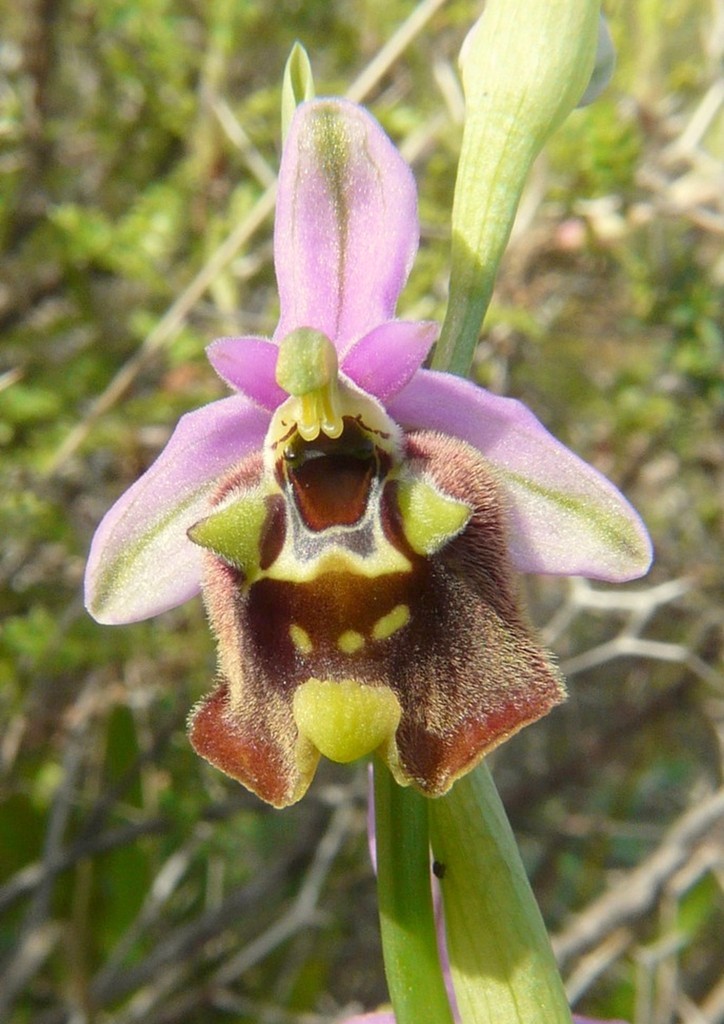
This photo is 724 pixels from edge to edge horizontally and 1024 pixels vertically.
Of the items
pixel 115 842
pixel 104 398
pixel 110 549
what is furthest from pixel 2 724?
pixel 110 549

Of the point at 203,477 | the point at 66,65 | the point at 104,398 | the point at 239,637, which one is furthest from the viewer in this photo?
the point at 66,65

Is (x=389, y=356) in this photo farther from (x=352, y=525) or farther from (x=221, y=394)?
(x=221, y=394)

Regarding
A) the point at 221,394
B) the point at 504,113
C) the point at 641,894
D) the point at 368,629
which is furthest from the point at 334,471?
the point at 641,894

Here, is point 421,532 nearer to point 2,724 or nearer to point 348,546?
point 348,546

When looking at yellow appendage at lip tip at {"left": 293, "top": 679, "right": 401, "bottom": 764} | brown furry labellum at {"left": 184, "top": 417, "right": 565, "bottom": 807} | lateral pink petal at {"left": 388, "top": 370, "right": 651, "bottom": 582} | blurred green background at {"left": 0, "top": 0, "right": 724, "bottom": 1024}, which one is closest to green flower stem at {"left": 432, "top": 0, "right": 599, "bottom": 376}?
lateral pink petal at {"left": 388, "top": 370, "right": 651, "bottom": 582}

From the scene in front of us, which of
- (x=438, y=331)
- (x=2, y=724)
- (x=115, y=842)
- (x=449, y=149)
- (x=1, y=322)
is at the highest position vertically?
(x=438, y=331)

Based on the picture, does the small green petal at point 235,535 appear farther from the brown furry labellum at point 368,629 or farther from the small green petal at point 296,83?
the small green petal at point 296,83

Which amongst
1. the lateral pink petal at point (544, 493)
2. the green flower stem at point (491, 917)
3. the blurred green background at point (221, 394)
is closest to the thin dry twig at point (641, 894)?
the blurred green background at point (221, 394)
